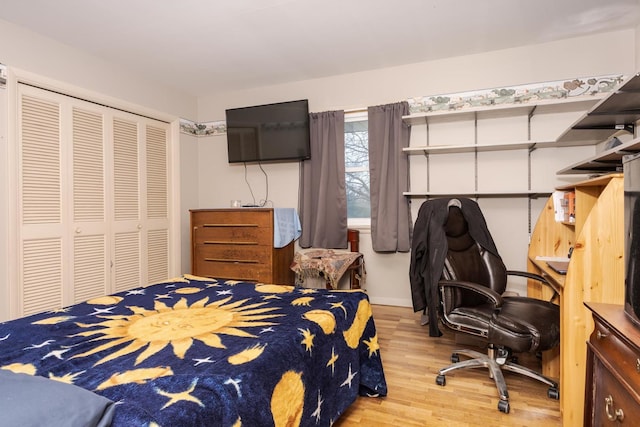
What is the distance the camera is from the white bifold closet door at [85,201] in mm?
2865

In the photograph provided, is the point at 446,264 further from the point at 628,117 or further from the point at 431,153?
the point at 431,153

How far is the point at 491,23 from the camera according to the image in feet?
9.17

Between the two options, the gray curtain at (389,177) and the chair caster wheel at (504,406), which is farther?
the gray curtain at (389,177)

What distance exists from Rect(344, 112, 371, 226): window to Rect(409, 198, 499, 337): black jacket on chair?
4.93 ft

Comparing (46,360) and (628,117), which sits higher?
(628,117)

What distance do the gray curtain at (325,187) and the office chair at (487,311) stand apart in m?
1.58

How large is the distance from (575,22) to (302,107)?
2.55 metres

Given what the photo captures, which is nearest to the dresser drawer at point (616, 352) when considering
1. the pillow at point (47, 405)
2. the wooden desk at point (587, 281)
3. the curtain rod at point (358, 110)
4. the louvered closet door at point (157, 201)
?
the wooden desk at point (587, 281)

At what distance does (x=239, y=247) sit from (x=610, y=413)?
312 cm

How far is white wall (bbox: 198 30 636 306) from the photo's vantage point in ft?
Answer: 10.1

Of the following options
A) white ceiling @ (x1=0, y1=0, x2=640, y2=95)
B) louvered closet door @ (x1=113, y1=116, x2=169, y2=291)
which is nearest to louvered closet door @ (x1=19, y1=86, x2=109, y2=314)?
louvered closet door @ (x1=113, y1=116, x2=169, y2=291)

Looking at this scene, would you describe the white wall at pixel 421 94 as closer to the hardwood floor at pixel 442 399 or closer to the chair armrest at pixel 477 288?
the hardwood floor at pixel 442 399

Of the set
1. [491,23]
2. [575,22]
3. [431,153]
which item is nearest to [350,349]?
[431,153]

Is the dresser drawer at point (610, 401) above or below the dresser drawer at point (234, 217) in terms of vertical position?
below
